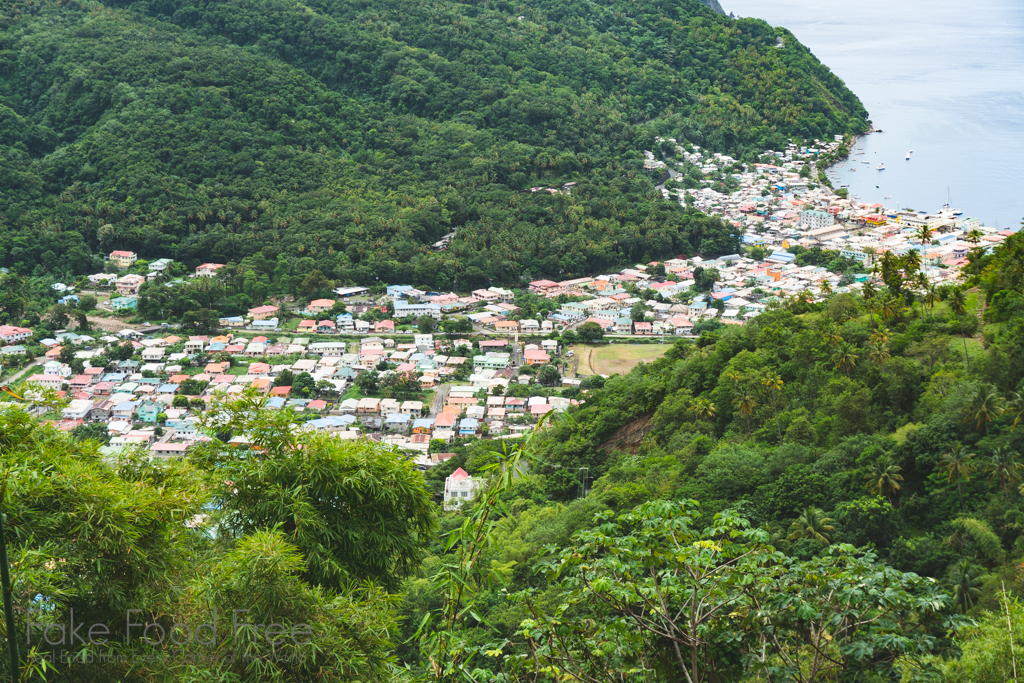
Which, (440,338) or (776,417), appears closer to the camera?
(776,417)

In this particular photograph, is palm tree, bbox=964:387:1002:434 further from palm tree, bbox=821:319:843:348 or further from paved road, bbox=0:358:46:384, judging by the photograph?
paved road, bbox=0:358:46:384

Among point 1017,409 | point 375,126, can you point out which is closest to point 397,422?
point 1017,409

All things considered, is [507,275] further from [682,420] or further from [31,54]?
[31,54]

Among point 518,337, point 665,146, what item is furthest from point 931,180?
point 518,337

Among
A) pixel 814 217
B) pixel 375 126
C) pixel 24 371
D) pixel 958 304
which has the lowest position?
pixel 24 371

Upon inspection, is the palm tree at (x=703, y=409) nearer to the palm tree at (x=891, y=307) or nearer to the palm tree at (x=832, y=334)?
the palm tree at (x=832, y=334)

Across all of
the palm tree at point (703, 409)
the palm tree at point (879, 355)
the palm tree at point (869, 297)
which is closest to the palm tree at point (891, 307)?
the palm tree at point (869, 297)

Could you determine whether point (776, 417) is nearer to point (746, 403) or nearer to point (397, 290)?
point (746, 403)
